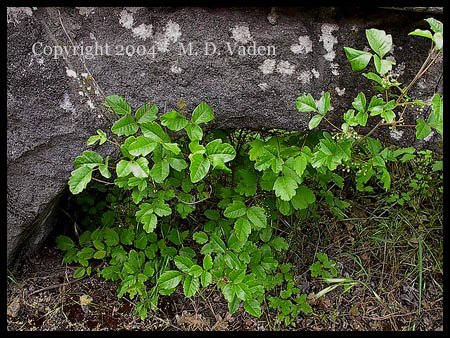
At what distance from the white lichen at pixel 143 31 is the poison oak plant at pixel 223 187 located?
21cm

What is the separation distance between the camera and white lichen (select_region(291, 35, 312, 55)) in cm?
168

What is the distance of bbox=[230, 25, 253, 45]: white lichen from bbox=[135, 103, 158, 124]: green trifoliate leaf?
32cm

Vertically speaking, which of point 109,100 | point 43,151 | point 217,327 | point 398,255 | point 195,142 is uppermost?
point 109,100

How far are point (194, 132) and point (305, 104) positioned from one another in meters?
0.33

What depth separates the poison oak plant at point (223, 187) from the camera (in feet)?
5.25

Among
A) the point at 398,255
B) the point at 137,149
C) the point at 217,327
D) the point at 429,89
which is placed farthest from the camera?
the point at 398,255

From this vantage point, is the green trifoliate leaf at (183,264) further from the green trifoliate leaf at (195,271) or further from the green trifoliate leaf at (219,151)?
the green trifoliate leaf at (219,151)

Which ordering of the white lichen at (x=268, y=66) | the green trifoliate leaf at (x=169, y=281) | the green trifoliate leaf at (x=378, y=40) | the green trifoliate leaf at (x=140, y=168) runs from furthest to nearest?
the green trifoliate leaf at (x=169, y=281) < the white lichen at (x=268, y=66) < the green trifoliate leaf at (x=140, y=168) < the green trifoliate leaf at (x=378, y=40)

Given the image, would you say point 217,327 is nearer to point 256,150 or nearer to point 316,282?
point 316,282

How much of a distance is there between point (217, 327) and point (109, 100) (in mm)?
959

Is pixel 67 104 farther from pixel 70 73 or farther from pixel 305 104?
pixel 305 104

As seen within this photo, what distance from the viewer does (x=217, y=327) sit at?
2.07 m

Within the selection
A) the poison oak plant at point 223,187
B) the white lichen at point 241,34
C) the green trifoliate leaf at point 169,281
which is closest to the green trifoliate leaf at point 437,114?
the poison oak plant at point 223,187

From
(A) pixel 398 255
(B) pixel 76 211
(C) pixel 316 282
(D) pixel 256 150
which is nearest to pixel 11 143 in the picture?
(B) pixel 76 211
